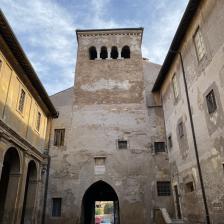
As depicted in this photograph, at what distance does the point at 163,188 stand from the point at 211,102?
276 inches

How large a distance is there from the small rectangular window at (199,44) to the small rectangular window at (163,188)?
766 centimetres

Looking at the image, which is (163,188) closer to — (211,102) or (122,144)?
(122,144)

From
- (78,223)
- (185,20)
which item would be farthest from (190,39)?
(78,223)

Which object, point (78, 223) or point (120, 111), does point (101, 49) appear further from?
point (78, 223)

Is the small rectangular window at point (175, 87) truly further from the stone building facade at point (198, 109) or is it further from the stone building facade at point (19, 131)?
the stone building facade at point (19, 131)

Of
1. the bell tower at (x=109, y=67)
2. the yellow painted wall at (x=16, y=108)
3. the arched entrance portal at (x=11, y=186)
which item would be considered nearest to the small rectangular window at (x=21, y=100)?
the yellow painted wall at (x=16, y=108)

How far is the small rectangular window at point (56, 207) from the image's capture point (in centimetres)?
1408

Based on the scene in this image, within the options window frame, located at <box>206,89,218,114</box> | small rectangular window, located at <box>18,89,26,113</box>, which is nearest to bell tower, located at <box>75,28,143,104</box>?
small rectangular window, located at <box>18,89,26,113</box>

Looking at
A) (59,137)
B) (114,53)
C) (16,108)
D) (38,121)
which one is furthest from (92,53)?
(16,108)

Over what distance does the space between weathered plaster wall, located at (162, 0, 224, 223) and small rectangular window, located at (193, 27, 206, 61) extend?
0.22 metres

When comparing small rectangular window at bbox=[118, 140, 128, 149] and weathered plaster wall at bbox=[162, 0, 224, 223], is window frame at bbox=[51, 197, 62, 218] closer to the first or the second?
small rectangular window at bbox=[118, 140, 128, 149]

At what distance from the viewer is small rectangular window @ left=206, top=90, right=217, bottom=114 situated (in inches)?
354

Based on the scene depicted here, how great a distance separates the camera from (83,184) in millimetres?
14594

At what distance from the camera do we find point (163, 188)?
46.7 feet
